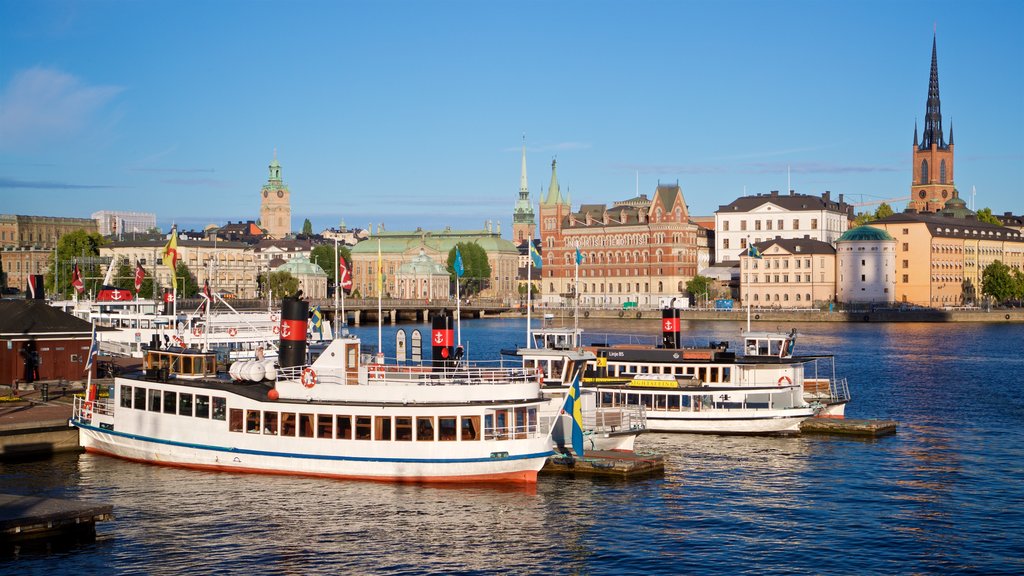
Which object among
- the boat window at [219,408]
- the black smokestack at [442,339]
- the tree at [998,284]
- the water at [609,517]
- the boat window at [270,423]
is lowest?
the water at [609,517]

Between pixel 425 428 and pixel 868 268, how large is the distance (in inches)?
6208

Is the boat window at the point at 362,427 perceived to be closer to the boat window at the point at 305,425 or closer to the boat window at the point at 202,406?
the boat window at the point at 305,425

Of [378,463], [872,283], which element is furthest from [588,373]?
[872,283]

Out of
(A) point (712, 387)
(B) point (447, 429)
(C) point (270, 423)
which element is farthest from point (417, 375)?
(A) point (712, 387)

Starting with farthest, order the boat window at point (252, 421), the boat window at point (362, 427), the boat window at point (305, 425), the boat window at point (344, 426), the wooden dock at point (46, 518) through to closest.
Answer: the boat window at point (252, 421)
the boat window at point (305, 425)
the boat window at point (344, 426)
the boat window at point (362, 427)
the wooden dock at point (46, 518)

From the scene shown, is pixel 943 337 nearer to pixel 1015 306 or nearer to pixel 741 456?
pixel 1015 306

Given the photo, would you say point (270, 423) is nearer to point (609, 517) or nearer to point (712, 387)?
point (609, 517)

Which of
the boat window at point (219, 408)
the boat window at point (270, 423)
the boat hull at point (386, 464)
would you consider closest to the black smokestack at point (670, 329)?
the boat hull at point (386, 464)

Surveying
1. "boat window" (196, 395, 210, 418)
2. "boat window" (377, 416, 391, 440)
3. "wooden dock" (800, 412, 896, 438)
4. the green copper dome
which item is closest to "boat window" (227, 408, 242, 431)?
"boat window" (196, 395, 210, 418)

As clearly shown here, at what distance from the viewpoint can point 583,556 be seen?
32344 millimetres

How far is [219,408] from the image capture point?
41.3m

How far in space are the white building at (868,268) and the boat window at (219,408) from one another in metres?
157

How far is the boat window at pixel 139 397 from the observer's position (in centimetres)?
4356

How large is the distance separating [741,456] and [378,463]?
15563 mm
